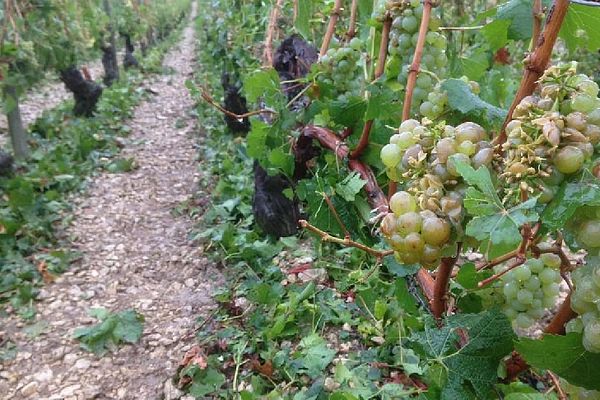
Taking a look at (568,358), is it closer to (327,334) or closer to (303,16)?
(303,16)

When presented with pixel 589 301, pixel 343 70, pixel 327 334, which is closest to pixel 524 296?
pixel 589 301

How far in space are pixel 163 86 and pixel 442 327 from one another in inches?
389

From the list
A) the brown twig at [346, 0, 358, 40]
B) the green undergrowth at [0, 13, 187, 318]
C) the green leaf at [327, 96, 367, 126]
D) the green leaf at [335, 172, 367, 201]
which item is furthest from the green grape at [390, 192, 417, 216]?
the green undergrowth at [0, 13, 187, 318]

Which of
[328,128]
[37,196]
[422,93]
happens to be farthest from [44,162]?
[422,93]

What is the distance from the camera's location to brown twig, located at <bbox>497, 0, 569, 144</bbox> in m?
0.72

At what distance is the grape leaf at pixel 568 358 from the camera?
712mm

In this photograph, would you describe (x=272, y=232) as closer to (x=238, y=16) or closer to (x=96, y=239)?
(x=96, y=239)

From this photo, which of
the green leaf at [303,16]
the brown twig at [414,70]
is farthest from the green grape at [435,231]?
the green leaf at [303,16]

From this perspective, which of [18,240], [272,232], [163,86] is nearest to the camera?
[272,232]

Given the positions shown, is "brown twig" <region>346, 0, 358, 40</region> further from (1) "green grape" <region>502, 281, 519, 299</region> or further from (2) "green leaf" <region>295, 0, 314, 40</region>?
(1) "green grape" <region>502, 281, 519, 299</region>

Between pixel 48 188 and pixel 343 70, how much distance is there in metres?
3.94

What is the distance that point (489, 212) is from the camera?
0.67 m

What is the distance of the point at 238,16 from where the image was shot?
6.12 m

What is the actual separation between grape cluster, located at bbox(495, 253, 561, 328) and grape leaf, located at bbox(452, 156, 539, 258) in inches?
13.2
